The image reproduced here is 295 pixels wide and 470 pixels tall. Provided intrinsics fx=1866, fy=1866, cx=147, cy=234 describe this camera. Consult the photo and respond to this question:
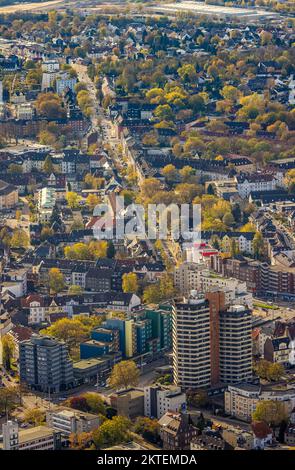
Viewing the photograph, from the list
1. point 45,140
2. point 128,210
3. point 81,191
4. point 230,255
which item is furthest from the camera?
point 45,140

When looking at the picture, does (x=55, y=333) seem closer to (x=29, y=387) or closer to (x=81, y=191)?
(x=29, y=387)

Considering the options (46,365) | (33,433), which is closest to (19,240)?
(46,365)

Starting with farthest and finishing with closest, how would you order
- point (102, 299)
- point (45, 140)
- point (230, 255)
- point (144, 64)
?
point (144, 64), point (45, 140), point (230, 255), point (102, 299)

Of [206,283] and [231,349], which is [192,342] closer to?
[231,349]

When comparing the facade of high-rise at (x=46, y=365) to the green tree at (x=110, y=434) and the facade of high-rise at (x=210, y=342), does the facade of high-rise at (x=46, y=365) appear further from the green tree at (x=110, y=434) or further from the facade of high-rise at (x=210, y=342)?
the green tree at (x=110, y=434)

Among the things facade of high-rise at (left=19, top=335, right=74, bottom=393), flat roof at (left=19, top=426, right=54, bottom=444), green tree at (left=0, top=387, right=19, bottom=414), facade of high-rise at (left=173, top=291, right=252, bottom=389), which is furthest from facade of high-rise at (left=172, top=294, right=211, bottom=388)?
flat roof at (left=19, top=426, right=54, bottom=444)

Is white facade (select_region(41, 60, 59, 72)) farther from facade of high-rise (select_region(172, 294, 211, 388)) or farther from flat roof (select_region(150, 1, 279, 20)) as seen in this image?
facade of high-rise (select_region(172, 294, 211, 388))
